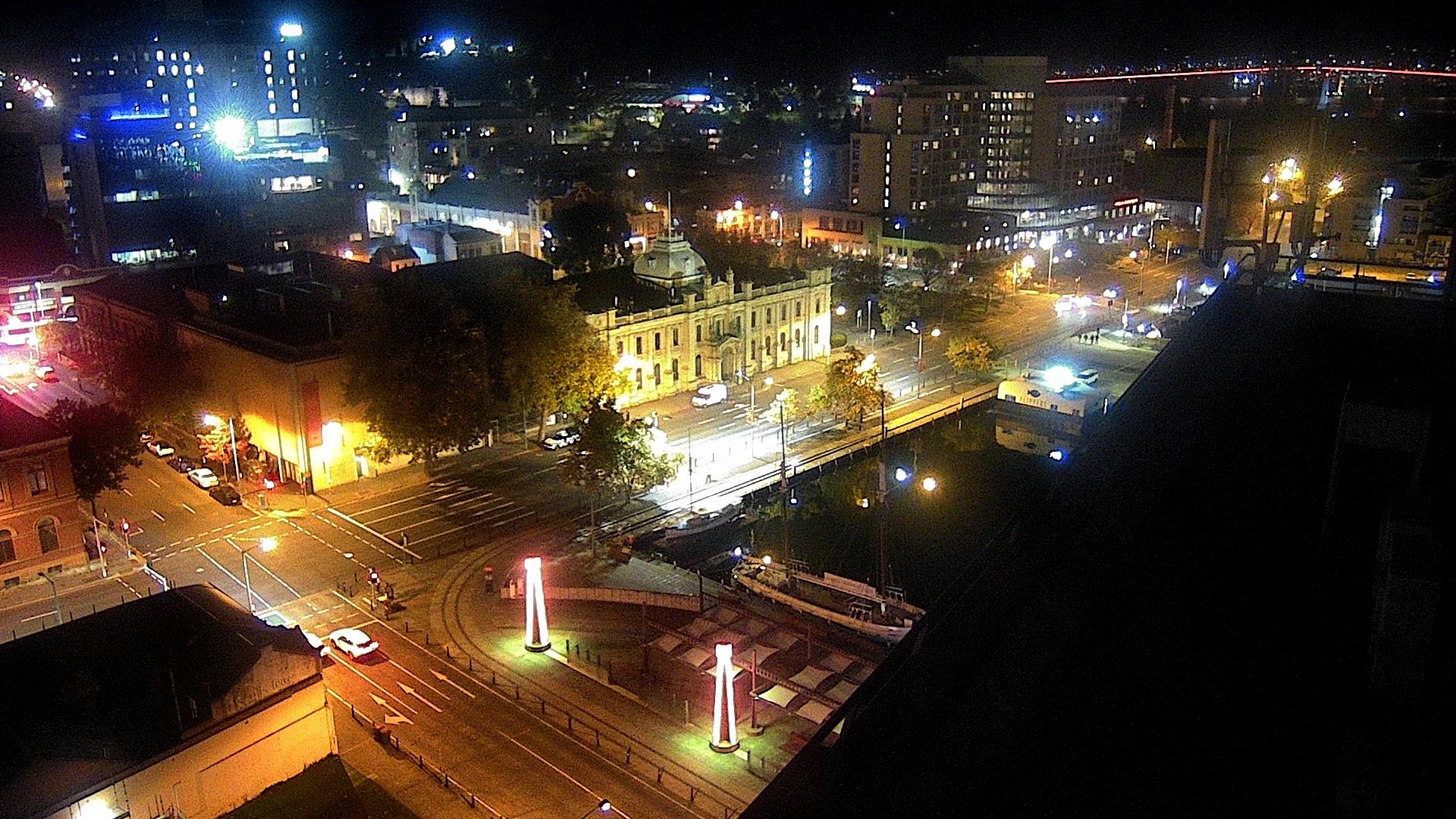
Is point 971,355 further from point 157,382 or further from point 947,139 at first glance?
Result: point 947,139

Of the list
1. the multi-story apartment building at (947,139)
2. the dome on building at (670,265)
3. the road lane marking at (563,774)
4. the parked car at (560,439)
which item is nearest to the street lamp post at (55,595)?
the road lane marking at (563,774)

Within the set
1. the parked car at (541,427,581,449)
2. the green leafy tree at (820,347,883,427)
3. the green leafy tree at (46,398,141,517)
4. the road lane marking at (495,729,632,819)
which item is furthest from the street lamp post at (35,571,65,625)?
the green leafy tree at (820,347,883,427)

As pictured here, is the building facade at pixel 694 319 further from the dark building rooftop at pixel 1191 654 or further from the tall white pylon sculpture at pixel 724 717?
the dark building rooftop at pixel 1191 654

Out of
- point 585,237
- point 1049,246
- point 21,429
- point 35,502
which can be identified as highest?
point 585,237

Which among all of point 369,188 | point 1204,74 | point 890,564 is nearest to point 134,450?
point 890,564

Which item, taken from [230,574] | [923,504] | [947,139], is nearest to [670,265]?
[923,504]

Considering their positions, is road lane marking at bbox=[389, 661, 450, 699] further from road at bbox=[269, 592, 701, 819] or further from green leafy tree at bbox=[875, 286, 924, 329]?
green leafy tree at bbox=[875, 286, 924, 329]

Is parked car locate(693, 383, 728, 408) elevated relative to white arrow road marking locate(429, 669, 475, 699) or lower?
elevated
